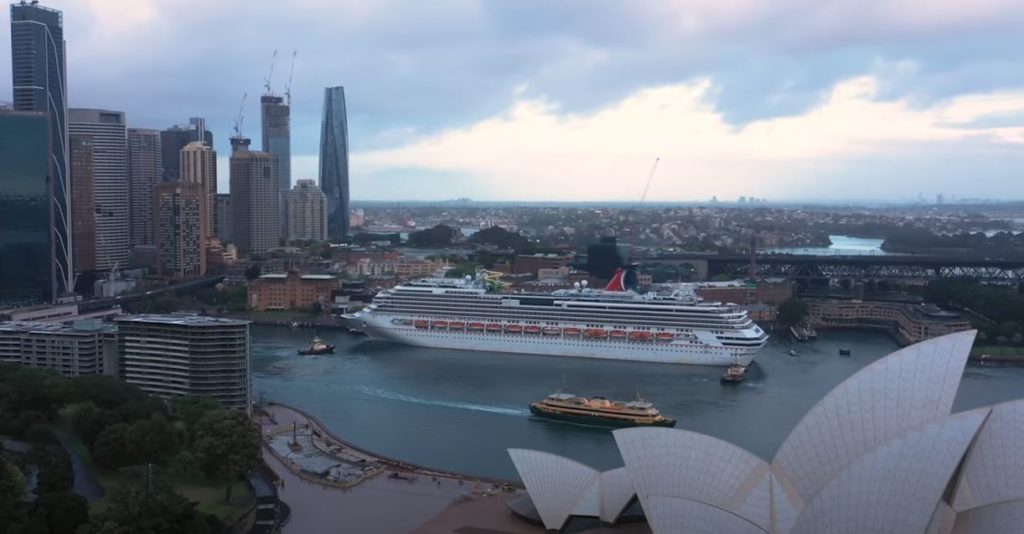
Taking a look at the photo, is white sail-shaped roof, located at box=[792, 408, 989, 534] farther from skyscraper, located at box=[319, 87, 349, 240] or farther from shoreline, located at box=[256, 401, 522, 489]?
skyscraper, located at box=[319, 87, 349, 240]

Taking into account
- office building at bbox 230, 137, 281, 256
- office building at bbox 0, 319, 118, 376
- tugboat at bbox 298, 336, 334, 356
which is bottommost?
tugboat at bbox 298, 336, 334, 356

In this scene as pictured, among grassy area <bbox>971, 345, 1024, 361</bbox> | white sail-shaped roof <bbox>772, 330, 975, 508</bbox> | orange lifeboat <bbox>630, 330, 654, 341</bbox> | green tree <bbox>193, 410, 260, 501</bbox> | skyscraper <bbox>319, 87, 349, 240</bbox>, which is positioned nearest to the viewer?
white sail-shaped roof <bbox>772, 330, 975, 508</bbox>

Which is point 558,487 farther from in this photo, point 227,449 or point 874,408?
point 227,449

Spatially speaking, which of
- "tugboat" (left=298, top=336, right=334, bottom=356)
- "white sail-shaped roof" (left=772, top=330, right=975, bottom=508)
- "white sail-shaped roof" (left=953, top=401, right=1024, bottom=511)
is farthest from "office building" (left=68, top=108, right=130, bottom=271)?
"white sail-shaped roof" (left=953, top=401, right=1024, bottom=511)

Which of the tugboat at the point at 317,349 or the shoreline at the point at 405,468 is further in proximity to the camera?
the tugboat at the point at 317,349

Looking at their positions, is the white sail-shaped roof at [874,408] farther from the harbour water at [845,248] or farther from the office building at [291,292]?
the harbour water at [845,248]

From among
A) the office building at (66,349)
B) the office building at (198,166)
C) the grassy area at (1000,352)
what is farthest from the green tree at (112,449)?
the office building at (198,166)
